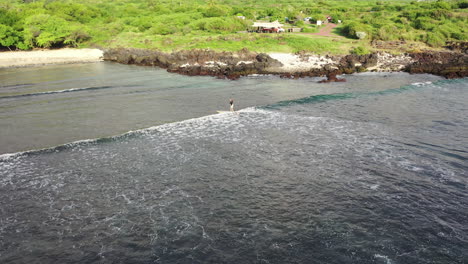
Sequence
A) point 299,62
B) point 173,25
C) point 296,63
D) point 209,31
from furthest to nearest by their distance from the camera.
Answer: point 173,25 → point 209,31 → point 299,62 → point 296,63

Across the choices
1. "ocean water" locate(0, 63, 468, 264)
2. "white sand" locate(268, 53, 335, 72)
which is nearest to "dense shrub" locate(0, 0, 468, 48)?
"white sand" locate(268, 53, 335, 72)

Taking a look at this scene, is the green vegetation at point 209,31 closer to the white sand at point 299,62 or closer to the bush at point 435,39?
the bush at point 435,39

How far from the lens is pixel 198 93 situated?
142 feet

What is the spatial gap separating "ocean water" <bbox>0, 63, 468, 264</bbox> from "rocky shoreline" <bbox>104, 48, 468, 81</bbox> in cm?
1478

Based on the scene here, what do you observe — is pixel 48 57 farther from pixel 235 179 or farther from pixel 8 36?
pixel 235 179

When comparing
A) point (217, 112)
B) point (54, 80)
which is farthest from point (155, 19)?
point (217, 112)

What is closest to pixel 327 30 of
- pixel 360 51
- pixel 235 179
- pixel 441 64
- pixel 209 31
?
pixel 360 51

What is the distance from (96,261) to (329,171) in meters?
15.3

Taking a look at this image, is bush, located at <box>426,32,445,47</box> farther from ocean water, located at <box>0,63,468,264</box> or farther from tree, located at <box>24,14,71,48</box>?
tree, located at <box>24,14,71,48</box>

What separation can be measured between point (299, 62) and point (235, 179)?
4284 centimetres

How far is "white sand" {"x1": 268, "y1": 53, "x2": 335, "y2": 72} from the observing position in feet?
189

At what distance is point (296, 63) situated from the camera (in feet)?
197

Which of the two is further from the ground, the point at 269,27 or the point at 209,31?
the point at 269,27

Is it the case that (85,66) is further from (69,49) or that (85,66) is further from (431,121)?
(431,121)
